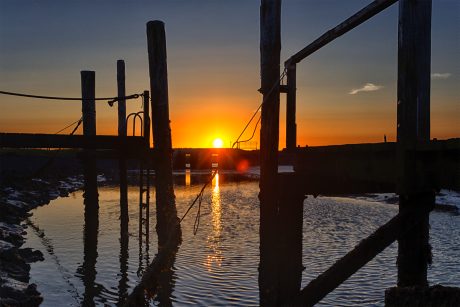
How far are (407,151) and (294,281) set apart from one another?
2.54 metres

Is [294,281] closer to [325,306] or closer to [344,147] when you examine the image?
[344,147]

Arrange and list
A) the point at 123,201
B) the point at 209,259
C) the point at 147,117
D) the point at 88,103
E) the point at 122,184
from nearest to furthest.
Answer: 1. the point at 147,117
2. the point at 209,259
3. the point at 123,201
4. the point at 122,184
5. the point at 88,103

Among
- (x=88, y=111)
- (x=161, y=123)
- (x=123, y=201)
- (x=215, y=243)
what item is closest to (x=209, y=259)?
(x=215, y=243)

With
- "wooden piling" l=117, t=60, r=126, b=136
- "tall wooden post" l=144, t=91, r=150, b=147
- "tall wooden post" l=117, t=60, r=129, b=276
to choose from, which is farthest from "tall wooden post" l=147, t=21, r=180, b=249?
"wooden piling" l=117, t=60, r=126, b=136

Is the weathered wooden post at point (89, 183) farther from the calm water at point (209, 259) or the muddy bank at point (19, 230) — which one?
the muddy bank at point (19, 230)

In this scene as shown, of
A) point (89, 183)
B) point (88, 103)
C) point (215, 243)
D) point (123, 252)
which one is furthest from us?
point (89, 183)

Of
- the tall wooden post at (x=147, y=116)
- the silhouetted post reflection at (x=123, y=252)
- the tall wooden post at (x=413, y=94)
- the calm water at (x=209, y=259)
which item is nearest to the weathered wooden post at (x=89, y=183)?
the calm water at (x=209, y=259)

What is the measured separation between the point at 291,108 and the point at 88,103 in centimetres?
1044

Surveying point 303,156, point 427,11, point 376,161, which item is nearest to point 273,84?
point 303,156

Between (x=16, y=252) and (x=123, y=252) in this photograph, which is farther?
(x=123, y=252)

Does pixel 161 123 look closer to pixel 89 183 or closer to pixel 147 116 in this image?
pixel 147 116

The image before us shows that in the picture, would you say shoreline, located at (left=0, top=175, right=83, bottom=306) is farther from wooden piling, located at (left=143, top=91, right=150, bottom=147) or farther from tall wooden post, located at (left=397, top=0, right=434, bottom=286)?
tall wooden post, located at (left=397, top=0, right=434, bottom=286)

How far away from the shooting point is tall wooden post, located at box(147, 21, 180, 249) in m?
12.2

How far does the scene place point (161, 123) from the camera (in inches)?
490
